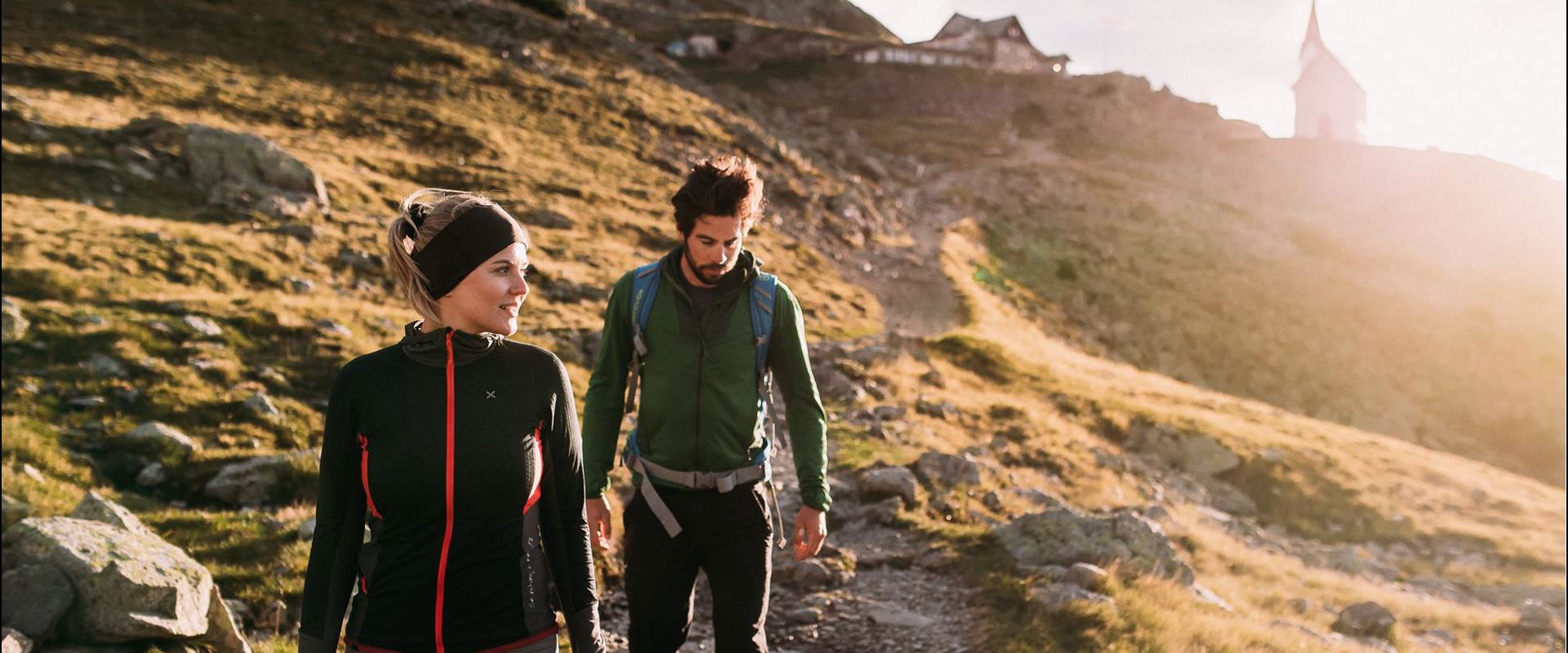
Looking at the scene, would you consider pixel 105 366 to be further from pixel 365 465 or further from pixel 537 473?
pixel 537 473

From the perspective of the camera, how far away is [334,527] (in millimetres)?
3361

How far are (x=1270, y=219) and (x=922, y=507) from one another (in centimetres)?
7419

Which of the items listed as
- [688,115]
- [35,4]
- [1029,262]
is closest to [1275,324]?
[1029,262]

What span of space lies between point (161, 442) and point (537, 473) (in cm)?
1045

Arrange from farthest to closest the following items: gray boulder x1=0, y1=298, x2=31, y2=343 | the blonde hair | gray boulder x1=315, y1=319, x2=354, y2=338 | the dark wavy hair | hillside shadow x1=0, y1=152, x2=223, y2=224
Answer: hillside shadow x1=0, y1=152, x2=223, y2=224 → gray boulder x1=315, y1=319, x2=354, y2=338 → gray boulder x1=0, y1=298, x2=31, y2=343 → the dark wavy hair → the blonde hair

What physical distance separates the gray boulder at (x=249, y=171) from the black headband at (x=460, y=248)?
2533cm

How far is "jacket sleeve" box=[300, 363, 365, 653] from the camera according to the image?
3.29 metres

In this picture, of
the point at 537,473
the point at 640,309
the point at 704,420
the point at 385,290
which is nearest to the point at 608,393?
the point at 640,309

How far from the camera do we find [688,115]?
186ft

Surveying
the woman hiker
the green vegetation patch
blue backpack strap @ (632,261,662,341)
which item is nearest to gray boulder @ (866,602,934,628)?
blue backpack strap @ (632,261,662,341)

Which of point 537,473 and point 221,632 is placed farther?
point 221,632

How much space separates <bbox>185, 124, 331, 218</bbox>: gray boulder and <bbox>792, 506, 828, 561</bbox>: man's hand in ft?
80.9

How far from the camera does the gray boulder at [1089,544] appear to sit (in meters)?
10.2

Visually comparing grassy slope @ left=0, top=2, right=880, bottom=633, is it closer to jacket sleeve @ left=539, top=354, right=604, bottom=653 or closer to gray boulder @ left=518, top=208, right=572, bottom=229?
gray boulder @ left=518, top=208, right=572, bottom=229
